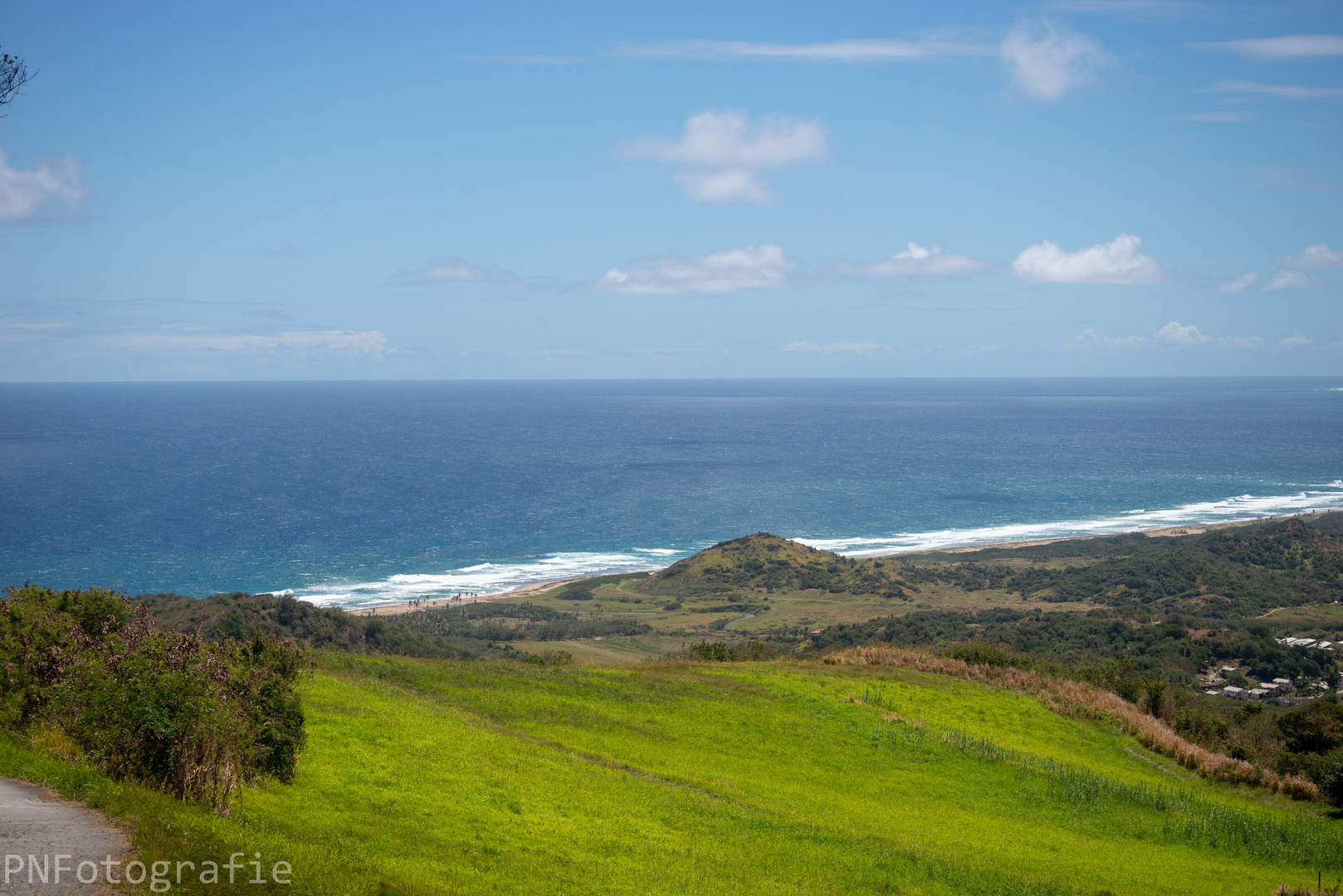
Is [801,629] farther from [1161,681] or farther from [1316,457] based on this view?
[1316,457]

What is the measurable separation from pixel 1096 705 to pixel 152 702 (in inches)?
1137

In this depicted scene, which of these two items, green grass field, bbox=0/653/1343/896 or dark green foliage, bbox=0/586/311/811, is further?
green grass field, bbox=0/653/1343/896

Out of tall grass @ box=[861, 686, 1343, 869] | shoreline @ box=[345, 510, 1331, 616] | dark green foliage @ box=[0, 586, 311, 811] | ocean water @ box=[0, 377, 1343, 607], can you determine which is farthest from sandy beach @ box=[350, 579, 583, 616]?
dark green foliage @ box=[0, 586, 311, 811]

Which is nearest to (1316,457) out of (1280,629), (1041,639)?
(1280,629)

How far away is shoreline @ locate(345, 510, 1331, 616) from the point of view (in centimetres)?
6347

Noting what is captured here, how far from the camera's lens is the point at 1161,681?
32.0 metres

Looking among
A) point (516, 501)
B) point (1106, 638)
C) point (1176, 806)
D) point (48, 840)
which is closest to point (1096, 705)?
point (1176, 806)

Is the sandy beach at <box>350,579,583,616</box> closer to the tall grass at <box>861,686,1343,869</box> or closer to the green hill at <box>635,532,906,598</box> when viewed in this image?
the green hill at <box>635,532,906,598</box>

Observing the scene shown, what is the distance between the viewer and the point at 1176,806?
65.3ft

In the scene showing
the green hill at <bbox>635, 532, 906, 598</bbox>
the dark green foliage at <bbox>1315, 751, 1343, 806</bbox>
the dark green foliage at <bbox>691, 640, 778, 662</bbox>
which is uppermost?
the dark green foliage at <bbox>1315, 751, 1343, 806</bbox>

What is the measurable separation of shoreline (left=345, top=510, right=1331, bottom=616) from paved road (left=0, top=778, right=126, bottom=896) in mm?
52974

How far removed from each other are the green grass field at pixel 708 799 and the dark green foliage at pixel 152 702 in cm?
50

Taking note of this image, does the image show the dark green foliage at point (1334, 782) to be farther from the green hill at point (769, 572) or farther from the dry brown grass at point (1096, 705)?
the green hill at point (769, 572)

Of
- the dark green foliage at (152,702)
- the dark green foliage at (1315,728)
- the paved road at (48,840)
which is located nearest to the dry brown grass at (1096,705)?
the dark green foliage at (1315,728)
